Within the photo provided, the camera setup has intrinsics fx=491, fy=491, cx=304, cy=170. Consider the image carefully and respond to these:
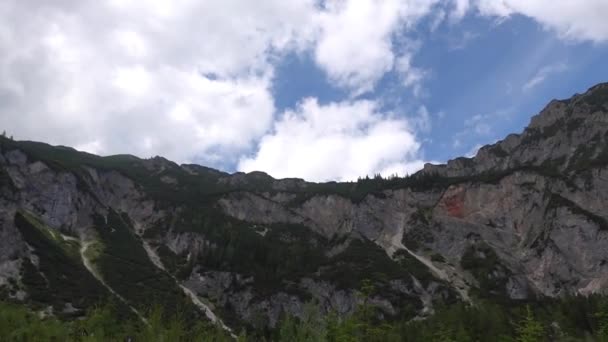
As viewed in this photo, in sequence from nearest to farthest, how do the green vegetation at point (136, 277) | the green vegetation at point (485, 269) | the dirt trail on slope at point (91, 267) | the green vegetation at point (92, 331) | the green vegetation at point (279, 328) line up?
the green vegetation at point (279, 328) → the green vegetation at point (92, 331) → the dirt trail on slope at point (91, 267) → the green vegetation at point (136, 277) → the green vegetation at point (485, 269)

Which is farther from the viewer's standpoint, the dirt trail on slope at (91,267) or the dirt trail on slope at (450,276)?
the dirt trail on slope at (450,276)

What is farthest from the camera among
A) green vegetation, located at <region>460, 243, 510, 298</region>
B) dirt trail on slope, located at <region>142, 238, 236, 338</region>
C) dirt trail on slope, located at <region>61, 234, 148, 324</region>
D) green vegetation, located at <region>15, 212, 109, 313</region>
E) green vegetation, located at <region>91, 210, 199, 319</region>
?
green vegetation, located at <region>460, 243, 510, 298</region>

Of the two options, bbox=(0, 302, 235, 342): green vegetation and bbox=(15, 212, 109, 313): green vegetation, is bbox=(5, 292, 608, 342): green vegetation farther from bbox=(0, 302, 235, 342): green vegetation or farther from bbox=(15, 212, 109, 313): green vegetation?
bbox=(15, 212, 109, 313): green vegetation

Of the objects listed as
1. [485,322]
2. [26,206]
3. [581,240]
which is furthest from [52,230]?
[581,240]

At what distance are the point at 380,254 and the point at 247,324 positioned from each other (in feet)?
232

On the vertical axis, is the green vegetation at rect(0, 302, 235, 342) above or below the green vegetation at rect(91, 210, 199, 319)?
below

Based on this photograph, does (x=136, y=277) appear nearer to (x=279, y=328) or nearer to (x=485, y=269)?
(x=485, y=269)

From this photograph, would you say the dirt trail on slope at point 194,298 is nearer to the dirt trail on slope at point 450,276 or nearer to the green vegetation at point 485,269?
the dirt trail on slope at point 450,276

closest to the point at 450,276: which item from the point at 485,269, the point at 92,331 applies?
the point at 485,269

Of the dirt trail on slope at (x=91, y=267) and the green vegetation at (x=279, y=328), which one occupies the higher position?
the dirt trail on slope at (x=91, y=267)

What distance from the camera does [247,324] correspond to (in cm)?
14712

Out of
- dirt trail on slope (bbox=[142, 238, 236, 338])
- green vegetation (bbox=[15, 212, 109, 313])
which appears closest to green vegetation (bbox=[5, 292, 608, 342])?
green vegetation (bbox=[15, 212, 109, 313])

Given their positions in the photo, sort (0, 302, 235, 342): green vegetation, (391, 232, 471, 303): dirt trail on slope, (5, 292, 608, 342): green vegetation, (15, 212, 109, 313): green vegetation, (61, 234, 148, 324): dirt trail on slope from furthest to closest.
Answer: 1. (391, 232, 471, 303): dirt trail on slope
2. (61, 234, 148, 324): dirt trail on slope
3. (15, 212, 109, 313): green vegetation
4. (0, 302, 235, 342): green vegetation
5. (5, 292, 608, 342): green vegetation

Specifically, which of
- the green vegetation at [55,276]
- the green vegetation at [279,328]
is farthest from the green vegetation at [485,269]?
the green vegetation at [279,328]
